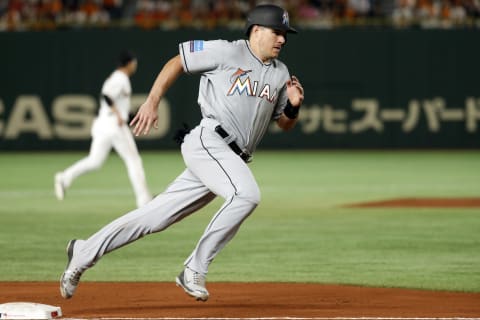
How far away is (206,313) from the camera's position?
742cm

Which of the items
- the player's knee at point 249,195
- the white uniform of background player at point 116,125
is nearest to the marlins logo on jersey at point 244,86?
the player's knee at point 249,195

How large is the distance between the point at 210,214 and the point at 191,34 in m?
12.2

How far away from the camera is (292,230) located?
13.2m

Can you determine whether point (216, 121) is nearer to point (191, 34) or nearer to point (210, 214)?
point (210, 214)

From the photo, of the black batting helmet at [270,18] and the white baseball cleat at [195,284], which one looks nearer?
the white baseball cleat at [195,284]

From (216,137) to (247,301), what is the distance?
4.32ft

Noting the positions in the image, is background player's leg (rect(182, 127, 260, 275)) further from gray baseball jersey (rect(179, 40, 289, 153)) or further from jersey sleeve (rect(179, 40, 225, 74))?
jersey sleeve (rect(179, 40, 225, 74))

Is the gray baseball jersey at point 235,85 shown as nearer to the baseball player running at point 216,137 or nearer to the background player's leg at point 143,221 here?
the baseball player running at point 216,137

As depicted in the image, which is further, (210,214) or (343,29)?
(343,29)

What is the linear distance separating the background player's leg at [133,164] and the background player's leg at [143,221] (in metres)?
7.40

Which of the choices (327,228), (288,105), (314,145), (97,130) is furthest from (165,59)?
(288,105)

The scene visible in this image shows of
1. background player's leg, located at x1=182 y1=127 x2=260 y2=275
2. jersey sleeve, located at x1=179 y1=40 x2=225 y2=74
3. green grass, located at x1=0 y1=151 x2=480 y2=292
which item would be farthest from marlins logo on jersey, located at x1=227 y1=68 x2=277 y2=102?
green grass, located at x1=0 y1=151 x2=480 y2=292

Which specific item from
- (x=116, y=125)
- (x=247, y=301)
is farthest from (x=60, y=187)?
(x=247, y=301)

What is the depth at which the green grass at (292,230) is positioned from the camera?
9898 millimetres
